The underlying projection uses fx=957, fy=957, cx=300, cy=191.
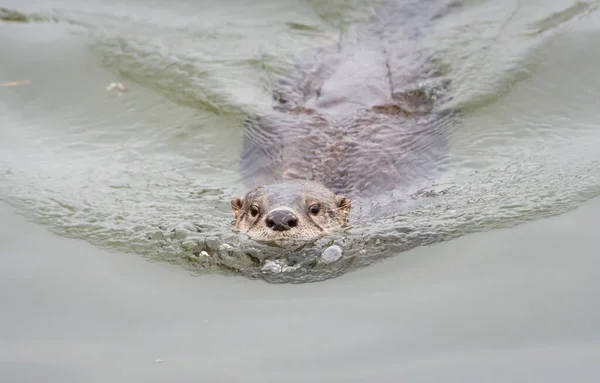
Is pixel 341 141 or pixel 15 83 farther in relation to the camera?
pixel 15 83

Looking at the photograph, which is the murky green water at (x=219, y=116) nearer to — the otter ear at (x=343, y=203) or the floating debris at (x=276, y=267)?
the floating debris at (x=276, y=267)

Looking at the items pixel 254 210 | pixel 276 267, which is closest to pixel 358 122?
pixel 254 210

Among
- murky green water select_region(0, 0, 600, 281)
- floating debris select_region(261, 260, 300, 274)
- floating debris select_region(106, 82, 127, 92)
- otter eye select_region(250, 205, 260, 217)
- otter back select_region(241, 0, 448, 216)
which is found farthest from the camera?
floating debris select_region(106, 82, 127, 92)

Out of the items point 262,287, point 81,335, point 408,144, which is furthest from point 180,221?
point 408,144

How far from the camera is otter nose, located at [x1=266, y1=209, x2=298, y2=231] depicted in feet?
17.2

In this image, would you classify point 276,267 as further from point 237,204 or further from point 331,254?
point 237,204

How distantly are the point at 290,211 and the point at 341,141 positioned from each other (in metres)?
1.40

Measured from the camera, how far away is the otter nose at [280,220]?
5.25 meters

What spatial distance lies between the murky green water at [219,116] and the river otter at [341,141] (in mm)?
164

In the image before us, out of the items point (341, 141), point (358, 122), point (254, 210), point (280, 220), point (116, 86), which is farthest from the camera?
point (116, 86)

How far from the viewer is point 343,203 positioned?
5.75 metres

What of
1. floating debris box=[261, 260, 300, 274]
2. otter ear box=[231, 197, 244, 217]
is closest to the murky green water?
floating debris box=[261, 260, 300, 274]

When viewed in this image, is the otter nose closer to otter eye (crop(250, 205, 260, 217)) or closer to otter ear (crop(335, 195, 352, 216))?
otter eye (crop(250, 205, 260, 217))

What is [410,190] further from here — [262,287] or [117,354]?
[117,354]
